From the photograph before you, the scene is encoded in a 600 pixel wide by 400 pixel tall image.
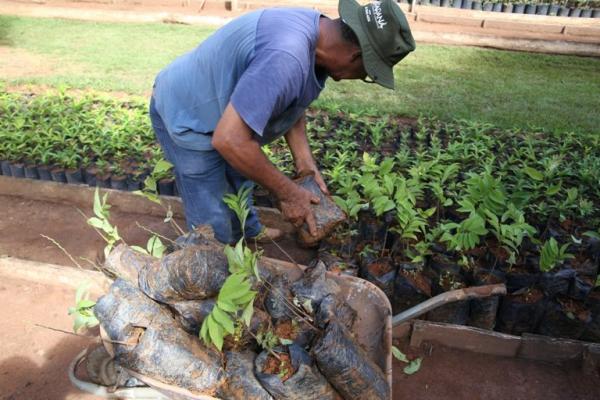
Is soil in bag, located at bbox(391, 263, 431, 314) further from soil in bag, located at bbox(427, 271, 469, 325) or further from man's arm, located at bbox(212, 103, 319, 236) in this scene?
man's arm, located at bbox(212, 103, 319, 236)

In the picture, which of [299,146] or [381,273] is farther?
[381,273]

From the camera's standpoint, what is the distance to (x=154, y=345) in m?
1.62

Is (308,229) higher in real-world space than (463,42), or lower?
higher

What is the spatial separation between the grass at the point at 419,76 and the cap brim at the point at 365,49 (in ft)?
11.3

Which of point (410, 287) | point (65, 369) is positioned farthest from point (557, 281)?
point (65, 369)

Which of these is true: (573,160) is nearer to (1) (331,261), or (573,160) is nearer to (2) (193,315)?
(1) (331,261)

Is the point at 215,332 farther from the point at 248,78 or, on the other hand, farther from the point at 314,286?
the point at 248,78

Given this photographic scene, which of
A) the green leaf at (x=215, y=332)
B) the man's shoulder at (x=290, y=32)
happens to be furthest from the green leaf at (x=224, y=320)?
the man's shoulder at (x=290, y=32)

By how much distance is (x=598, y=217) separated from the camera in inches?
126

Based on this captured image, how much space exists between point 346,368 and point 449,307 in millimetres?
1312

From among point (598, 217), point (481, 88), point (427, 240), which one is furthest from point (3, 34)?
point (598, 217)

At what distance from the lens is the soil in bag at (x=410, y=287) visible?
Result: 2.74 m

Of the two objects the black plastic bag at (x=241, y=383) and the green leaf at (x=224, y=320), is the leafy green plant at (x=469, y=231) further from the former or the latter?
the green leaf at (x=224, y=320)

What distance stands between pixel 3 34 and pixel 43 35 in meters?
0.79
